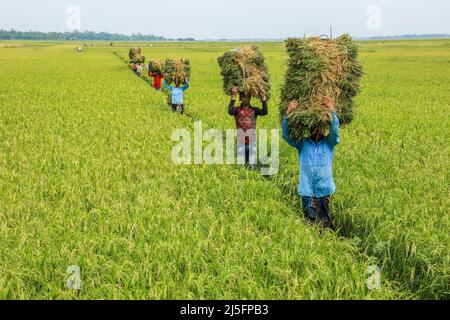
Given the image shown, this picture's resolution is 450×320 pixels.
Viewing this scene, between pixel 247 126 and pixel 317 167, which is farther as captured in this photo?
pixel 247 126

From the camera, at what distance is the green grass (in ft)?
13.0

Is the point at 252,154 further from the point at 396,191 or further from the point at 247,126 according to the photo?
the point at 396,191

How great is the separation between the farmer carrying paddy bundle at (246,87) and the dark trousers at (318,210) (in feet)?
8.54

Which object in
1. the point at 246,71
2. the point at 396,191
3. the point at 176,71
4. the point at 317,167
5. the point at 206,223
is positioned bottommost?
the point at 206,223

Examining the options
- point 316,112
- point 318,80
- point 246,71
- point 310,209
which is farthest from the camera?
point 246,71

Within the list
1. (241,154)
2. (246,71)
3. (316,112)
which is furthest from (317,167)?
(246,71)

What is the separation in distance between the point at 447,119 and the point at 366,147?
4919 mm

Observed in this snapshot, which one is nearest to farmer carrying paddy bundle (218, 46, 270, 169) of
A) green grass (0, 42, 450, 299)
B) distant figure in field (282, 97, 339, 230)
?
green grass (0, 42, 450, 299)

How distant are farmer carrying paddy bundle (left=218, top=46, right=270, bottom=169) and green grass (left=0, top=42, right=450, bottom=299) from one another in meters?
0.81

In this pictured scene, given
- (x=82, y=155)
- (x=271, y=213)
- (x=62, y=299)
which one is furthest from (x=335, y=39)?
(x=82, y=155)

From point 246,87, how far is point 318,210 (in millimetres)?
3447

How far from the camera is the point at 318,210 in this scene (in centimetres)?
566

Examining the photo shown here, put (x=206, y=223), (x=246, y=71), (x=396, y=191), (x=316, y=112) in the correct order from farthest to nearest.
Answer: (x=246, y=71), (x=396, y=191), (x=206, y=223), (x=316, y=112)

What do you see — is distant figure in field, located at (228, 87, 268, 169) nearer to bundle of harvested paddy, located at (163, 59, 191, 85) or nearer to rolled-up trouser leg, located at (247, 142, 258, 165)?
rolled-up trouser leg, located at (247, 142, 258, 165)
